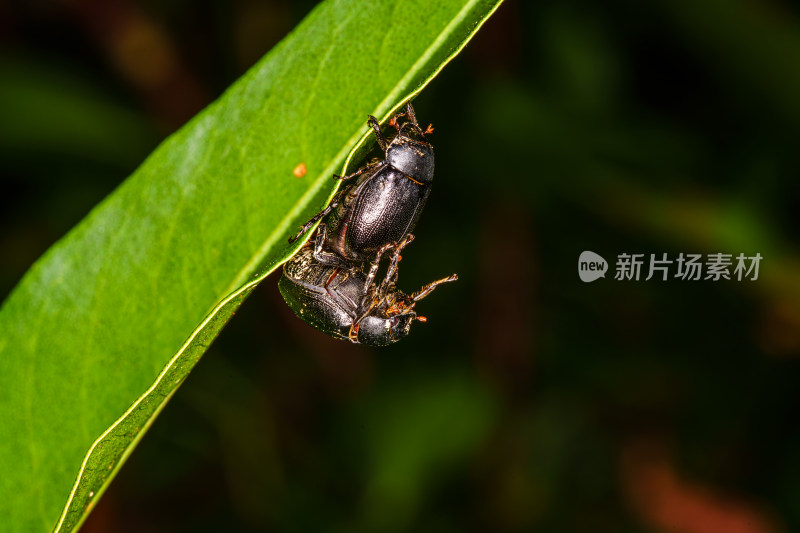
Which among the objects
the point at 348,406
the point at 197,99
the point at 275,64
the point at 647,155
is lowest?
the point at 348,406

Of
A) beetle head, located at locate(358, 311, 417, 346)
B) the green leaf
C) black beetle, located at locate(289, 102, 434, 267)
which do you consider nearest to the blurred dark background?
beetle head, located at locate(358, 311, 417, 346)

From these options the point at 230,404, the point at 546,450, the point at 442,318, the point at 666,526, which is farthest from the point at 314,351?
the point at 666,526

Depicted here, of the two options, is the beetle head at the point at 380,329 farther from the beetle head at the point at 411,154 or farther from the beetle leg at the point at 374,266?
the beetle head at the point at 411,154

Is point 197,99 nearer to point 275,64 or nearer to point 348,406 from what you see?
point 348,406

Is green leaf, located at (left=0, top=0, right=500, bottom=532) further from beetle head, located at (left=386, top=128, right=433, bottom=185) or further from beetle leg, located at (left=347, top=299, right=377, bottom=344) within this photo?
beetle leg, located at (left=347, top=299, right=377, bottom=344)

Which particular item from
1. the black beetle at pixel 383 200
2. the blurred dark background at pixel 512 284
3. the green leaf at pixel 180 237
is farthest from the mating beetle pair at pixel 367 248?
the blurred dark background at pixel 512 284

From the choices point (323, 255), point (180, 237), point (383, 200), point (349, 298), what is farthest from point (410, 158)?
point (180, 237)

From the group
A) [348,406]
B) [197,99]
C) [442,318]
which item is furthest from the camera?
[442,318]

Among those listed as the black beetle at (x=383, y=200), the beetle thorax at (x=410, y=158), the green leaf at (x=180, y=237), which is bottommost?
the green leaf at (x=180, y=237)
